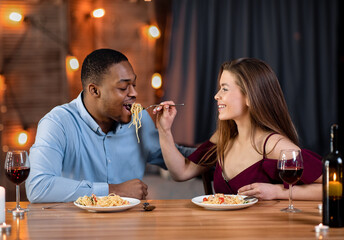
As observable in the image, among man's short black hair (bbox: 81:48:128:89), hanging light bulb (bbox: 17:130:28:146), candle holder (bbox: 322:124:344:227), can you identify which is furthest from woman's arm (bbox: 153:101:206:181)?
hanging light bulb (bbox: 17:130:28:146)

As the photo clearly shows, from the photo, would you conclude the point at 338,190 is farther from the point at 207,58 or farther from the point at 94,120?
the point at 207,58

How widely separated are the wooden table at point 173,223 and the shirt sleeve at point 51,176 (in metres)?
0.17

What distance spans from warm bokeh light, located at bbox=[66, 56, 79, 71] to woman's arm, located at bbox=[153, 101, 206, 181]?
2.44m

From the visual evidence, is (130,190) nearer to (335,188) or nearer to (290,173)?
(290,173)

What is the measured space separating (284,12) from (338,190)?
3.30 m

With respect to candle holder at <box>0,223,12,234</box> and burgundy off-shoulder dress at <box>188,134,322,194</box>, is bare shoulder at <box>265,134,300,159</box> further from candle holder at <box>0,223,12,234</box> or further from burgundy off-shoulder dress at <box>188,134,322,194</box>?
candle holder at <box>0,223,12,234</box>

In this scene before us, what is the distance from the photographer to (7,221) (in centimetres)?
163

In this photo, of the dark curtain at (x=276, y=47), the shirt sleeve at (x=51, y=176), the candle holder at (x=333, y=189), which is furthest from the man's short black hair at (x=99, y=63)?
the dark curtain at (x=276, y=47)

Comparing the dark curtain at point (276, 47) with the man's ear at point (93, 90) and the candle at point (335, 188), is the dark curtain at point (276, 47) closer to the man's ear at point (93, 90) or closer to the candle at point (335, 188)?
the man's ear at point (93, 90)

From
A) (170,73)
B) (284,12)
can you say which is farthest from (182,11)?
(284,12)

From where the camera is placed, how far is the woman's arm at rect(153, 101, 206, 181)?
2.41 meters

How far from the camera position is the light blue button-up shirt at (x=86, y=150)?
2.22 meters

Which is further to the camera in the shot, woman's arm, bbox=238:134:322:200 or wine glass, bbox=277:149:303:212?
woman's arm, bbox=238:134:322:200

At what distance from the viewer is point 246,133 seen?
234 centimetres
